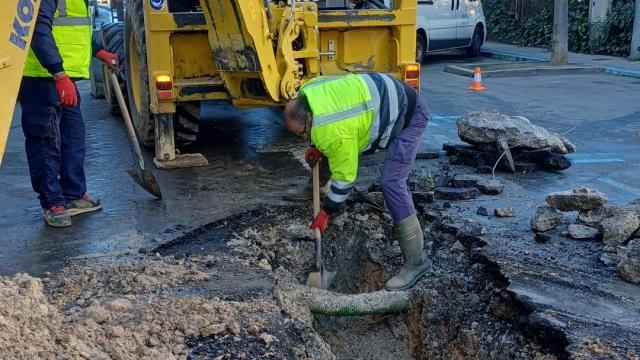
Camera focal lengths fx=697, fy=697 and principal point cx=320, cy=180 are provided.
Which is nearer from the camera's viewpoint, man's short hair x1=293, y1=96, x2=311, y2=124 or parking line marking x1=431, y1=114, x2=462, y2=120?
man's short hair x1=293, y1=96, x2=311, y2=124

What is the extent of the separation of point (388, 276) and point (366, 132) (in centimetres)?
130

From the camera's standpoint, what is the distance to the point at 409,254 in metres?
4.50

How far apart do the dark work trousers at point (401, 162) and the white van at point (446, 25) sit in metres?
10.9

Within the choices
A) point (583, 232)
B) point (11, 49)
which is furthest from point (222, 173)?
point (11, 49)

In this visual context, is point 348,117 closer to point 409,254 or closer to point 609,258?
point 409,254

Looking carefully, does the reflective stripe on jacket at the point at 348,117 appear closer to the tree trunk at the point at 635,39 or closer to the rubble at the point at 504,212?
the rubble at the point at 504,212

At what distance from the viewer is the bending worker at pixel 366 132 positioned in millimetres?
3889

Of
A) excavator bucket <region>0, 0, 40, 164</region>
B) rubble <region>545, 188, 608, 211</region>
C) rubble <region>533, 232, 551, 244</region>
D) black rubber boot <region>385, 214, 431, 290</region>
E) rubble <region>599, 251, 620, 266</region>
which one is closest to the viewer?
excavator bucket <region>0, 0, 40, 164</region>

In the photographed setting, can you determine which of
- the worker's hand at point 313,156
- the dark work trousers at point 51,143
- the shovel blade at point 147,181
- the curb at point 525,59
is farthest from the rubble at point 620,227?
the curb at point 525,59

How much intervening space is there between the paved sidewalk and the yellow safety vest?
1129 cm

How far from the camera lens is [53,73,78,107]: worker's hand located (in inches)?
193

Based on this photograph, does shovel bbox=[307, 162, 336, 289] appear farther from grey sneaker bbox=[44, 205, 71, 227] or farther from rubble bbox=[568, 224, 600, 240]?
grey sneaker bbox=[44, 205, 71, 227]

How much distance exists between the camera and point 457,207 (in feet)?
18.1

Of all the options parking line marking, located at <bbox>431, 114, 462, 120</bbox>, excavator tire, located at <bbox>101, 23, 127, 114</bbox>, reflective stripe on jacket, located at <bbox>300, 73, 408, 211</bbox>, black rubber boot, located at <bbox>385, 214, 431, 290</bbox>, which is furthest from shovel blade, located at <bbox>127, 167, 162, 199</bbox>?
parking line marking, located at <bbox>431, 114, 462, 120</bbox>
